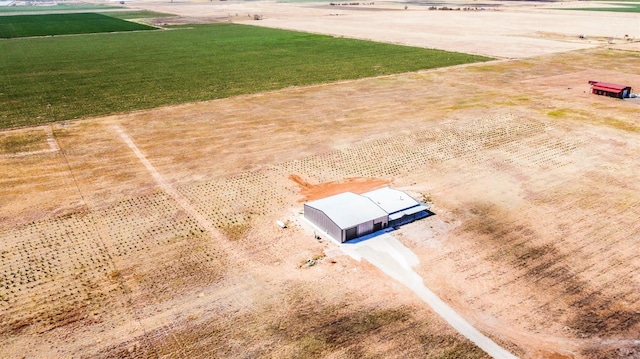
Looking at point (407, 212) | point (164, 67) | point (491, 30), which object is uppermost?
point (491, 30)

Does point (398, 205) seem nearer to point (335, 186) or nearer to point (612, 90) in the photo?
point (335, 186)

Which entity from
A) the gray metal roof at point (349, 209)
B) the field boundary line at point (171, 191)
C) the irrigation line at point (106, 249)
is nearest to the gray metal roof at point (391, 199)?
the gray metal roof at point (349, 209)

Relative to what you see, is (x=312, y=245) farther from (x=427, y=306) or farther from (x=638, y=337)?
(x=638, y=337)

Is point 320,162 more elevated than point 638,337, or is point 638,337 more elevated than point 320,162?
point 320,162

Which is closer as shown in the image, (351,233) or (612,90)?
(351,233)

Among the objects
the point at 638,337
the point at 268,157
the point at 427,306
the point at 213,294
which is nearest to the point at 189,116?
the point at 268,157

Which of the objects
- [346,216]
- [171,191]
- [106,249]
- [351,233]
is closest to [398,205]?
[346,216]
